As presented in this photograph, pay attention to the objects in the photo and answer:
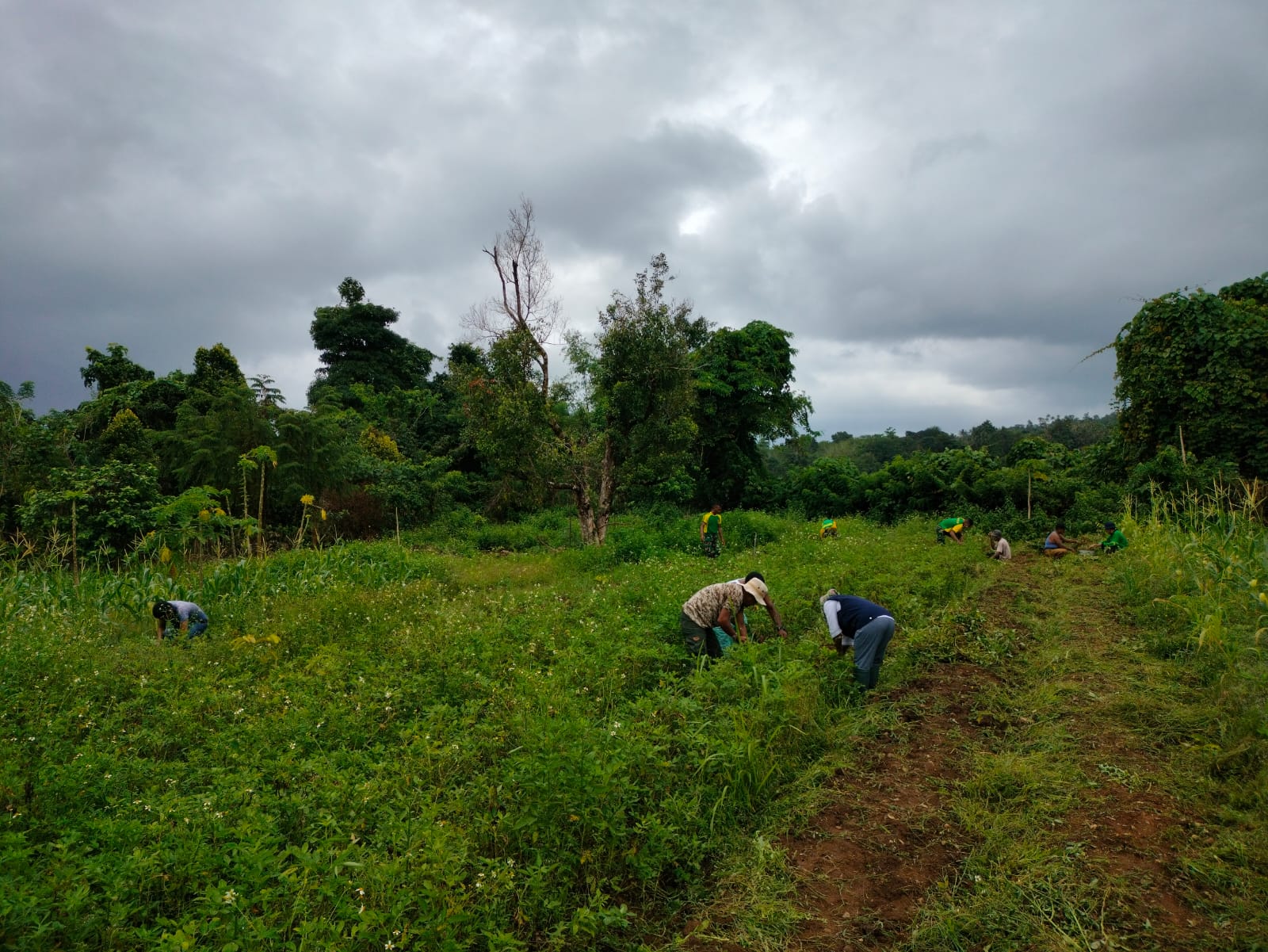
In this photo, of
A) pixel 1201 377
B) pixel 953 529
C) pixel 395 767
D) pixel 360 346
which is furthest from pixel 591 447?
pixel 360 346

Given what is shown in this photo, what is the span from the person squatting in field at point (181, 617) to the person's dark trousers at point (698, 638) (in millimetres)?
6054

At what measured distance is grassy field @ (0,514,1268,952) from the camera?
3375mm

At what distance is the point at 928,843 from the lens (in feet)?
14.1

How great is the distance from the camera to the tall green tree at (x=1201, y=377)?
641 inches

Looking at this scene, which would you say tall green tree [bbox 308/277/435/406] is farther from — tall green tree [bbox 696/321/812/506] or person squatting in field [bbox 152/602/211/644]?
person squatting in field [bbox 152/602/211/644]

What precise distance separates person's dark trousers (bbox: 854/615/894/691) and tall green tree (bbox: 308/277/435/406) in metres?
34.2

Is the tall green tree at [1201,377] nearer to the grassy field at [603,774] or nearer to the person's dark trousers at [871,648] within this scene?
the grassy field at [603,774]

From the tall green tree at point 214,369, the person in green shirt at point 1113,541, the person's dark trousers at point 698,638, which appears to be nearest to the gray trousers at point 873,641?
the person's dark trousers at point 698,638

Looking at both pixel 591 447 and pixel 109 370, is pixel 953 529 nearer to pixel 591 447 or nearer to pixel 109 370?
pixel 591 447

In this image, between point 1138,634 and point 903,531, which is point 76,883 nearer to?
point 1138,634

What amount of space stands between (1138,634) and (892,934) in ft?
20.9

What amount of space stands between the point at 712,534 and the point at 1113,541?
8037 mm

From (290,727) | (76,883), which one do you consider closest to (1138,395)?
(290,727)

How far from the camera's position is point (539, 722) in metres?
4.57
